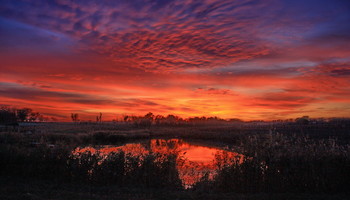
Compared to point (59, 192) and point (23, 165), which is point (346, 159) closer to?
point (59, 192)

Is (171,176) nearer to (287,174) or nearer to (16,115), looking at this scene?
(287,174)

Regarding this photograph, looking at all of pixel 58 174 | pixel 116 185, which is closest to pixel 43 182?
pixel 58 174

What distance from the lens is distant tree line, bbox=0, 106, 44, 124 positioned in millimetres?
70819

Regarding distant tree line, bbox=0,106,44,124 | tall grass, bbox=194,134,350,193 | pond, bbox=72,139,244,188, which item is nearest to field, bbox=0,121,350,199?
tall grass, bbox=194,134,350,193

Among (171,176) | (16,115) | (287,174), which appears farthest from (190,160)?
(16,115)

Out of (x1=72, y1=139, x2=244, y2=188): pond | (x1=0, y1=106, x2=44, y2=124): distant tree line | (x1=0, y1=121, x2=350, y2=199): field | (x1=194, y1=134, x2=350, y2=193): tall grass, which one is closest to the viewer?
(x1=0, y1=121, x2=350, y2=199): field

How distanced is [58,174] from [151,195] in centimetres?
490

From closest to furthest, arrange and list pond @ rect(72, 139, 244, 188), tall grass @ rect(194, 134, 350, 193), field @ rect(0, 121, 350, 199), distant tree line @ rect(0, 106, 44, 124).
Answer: field @ rect(0, 121, 350, 199) → tall grass @ rect(194, 134, 350, 193) → pond @ rect(72, 139, 244, 188) → distant tree line @ rect(0, 106, 44, 124)

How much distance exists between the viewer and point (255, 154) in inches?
432

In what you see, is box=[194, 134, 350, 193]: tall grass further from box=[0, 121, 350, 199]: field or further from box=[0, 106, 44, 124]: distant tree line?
box=[0, 106, 44, 124]: distant tree line

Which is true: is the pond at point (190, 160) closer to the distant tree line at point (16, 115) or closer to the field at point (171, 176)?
the field at point (171, 176)

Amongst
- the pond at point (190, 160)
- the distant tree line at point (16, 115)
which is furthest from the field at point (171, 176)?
the distant tree line at point (16, 115)

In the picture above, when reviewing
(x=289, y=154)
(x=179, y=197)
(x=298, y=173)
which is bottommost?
(x=179, y=197)

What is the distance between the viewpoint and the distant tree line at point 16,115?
2788 inches
